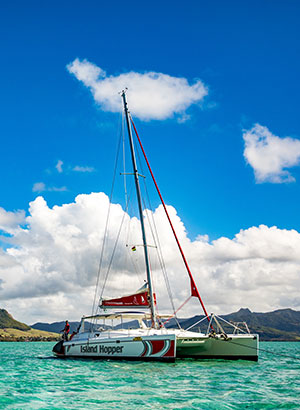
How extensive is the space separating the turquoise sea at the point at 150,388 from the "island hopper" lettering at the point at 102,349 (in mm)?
2424

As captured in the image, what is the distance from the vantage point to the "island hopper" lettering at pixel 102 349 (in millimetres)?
25000

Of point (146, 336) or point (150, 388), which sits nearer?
point (150, 388)

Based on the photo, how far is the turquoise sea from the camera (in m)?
12.6

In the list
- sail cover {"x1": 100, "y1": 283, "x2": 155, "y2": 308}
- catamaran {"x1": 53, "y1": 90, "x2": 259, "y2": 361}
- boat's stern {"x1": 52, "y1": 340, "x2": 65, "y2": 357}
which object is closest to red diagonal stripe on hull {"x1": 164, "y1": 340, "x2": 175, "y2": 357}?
catamaran {"x1": 53, "y1": 90, "x2": 259, "y2": 361}

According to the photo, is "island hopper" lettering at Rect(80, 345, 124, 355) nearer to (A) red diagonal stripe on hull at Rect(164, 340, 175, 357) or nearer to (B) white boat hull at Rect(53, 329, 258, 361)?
Result: (B) white boat hull at Rect(53, 329, 258, 361)

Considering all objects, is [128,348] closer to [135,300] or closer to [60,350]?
[135,300]

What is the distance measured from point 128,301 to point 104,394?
48.9ft

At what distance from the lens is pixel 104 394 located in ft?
46.4

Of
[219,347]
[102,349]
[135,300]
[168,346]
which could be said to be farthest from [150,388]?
[135,300]

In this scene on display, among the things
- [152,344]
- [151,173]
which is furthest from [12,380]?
[151,173]

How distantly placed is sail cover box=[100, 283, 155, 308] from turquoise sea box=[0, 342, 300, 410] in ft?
21.1

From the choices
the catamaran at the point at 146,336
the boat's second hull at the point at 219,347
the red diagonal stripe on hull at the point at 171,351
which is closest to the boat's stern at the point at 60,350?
the catamaran at the point at 146,336

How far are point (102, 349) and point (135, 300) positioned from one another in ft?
14.4

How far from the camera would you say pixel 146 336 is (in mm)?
23812
